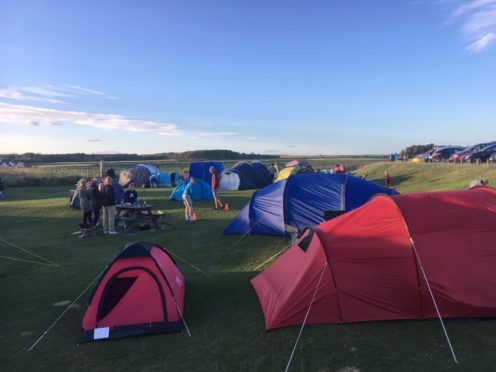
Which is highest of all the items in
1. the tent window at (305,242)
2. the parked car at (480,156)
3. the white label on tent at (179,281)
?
the parked car at (480,156)

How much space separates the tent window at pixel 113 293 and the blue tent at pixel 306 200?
612 cm

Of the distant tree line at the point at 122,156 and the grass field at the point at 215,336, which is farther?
the distant tree line at the point at 122,156

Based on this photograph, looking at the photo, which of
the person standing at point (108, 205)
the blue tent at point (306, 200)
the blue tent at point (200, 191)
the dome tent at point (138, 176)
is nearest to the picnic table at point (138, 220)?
the person standing at point (108, 205)

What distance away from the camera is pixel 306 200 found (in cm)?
1243

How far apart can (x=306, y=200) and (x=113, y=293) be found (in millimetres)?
6885

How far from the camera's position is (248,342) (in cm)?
618

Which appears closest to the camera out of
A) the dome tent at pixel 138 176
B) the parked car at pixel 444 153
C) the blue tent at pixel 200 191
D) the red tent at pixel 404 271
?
the red tent at pixel 404 271

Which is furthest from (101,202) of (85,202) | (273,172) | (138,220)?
(273,172)

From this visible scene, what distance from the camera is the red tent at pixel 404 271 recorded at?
20.9 feet

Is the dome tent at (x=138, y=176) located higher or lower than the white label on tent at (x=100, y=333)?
higher

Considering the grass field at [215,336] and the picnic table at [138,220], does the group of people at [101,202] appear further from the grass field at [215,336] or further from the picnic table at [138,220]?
the grass field at [215,336]

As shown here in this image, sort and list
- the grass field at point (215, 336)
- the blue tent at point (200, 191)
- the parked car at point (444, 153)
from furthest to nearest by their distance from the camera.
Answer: the parked car at point (444, 153) → the blue tent at point (200, 191) → the grass field at point (215, 336)

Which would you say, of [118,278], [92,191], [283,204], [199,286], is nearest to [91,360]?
[118,278]

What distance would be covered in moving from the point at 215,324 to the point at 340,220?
2744 millimetres
